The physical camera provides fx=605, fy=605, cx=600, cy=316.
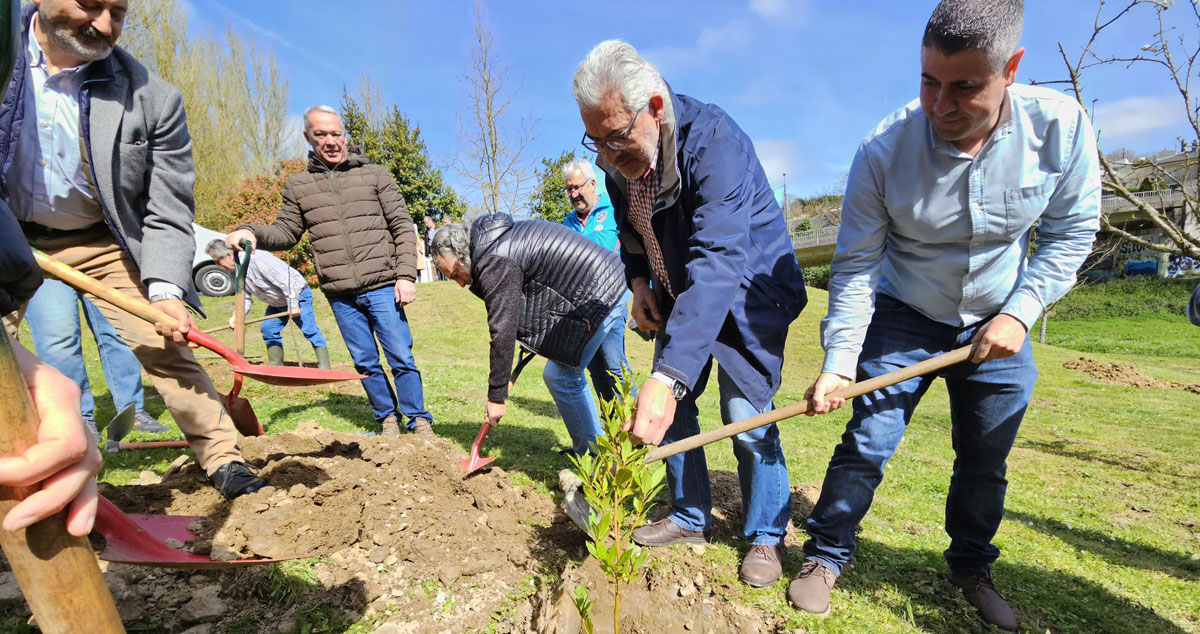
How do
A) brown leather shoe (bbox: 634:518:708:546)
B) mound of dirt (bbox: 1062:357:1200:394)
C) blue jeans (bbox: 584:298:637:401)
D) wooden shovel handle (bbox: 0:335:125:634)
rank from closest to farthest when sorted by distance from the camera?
wooden shovel handle (bbox: 0:335:125:634)
brown leather shoe (bbox: 634:518:708:546)
blue jeans (bbox: 584:298:637:401)
mound of dirt (bbox: 1062:357:1200:394)

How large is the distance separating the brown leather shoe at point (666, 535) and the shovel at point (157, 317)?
1.77m

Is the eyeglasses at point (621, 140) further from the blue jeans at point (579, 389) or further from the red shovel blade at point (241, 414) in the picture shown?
the red shovel blade at point (241, 414)

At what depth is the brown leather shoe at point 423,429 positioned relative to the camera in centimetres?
462

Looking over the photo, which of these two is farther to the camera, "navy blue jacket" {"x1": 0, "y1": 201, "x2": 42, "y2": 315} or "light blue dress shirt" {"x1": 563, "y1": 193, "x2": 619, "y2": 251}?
"light blue dress shirt" {"x1": 563, "y1": 193, "x2": 619, "y2": 251}

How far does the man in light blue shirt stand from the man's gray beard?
3121mm

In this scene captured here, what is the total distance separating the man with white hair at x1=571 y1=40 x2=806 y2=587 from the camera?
2225 mm

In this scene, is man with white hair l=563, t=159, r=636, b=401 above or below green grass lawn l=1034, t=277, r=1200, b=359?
above

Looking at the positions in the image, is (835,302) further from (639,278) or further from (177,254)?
(177,254)

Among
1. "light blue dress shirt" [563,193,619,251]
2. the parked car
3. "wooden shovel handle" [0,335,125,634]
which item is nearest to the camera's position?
"wooden shovel handle" [0,335,125,634]

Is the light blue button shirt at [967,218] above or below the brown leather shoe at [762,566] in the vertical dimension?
above

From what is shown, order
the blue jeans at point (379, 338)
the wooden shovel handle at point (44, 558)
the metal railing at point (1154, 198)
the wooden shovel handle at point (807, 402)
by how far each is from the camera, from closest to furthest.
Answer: the wooden shovel handle at point (44, 558) → the wooden shovel handle at point (807, 402) → the blue jeans at point (379, 338) → the metal railing at point (1154, 198)

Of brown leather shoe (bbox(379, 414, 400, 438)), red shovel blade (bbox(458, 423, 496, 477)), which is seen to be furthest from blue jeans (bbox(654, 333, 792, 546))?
brown leather shoe (bbox(379, 414, 400, 438))

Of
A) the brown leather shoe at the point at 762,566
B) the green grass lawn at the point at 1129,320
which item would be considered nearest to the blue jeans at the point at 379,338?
the brown leather shoe at the point at 762,566

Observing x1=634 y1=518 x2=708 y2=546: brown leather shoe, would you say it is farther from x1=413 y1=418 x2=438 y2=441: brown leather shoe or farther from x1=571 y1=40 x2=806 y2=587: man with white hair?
x1=413 y1=418 x2=438 y2=441: brown leather shoe
